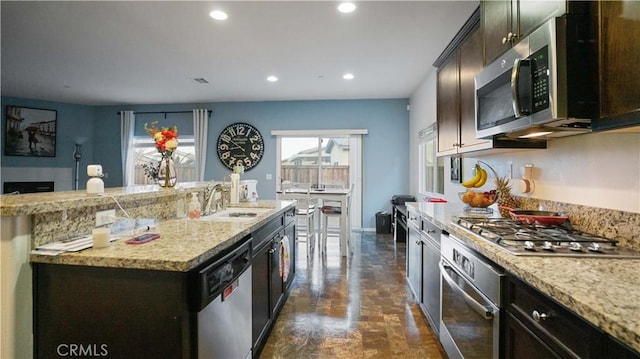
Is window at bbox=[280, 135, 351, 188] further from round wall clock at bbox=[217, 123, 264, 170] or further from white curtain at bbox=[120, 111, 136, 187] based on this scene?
white curtain at bbox=[120, 111, 136, 187]

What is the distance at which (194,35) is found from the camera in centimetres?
333

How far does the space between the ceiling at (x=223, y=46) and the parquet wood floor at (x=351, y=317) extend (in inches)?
102

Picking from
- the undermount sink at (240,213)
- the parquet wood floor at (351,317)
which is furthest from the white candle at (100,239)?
the parquet wood floor at (351,317)

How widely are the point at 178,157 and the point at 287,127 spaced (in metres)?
2.48

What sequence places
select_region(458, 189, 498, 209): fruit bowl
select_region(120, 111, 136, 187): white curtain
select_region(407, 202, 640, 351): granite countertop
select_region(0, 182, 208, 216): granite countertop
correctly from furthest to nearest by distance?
1. select_region(120, 111, 136, 187): white curtain
2. select_region(458, 189, 498, 209): fruit bowl
3. select_region(0, 182, 208, 216): granite countertop
4. select_region(407, 202, 640, 351): granite countertop

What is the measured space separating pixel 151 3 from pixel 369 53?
234cm

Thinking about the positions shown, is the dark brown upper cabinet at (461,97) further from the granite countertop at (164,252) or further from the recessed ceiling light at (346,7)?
the granite countertop at (164,252)

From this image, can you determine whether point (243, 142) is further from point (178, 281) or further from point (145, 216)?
point (178, 281)

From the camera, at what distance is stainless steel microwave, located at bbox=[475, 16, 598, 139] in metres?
1.21

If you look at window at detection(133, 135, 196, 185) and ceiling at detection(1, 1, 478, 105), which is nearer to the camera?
ceiling at detection(1, 1, 478, 105)

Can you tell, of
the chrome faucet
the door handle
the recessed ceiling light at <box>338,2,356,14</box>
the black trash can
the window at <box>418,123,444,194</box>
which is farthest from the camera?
the black trash can

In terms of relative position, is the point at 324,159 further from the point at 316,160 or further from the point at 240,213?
the point at 240,213

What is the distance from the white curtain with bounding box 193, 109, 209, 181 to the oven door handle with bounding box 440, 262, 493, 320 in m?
5.60

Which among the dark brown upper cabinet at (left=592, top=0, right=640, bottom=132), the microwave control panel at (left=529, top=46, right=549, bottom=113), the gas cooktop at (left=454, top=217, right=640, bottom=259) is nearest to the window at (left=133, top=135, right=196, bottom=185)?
the gas cooktop at (left=454, top=217, right=640, bottom=259)
